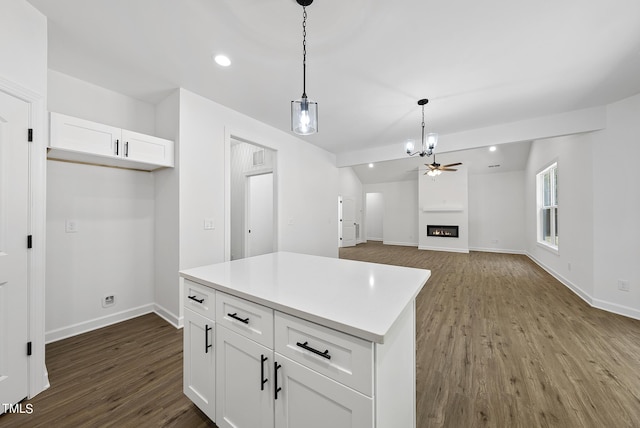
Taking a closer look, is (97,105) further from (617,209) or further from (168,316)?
(617,209)

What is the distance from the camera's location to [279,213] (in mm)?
4125

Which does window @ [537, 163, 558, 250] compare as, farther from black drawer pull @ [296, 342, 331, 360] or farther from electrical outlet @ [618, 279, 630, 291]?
black drawer pull @ [296, 342, 331, 360]

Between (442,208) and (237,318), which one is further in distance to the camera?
(442,208)

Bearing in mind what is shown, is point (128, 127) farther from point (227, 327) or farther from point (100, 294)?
point (227, 327)

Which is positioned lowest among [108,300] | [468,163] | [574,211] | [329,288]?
[108,300]

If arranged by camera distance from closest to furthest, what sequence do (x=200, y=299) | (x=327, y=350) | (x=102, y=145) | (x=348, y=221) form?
(x=327, y=350) < (x=200, y=299) < (x=102, y=145) < (x=348, y=221)

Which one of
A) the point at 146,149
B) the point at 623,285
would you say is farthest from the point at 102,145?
the point at 623,285

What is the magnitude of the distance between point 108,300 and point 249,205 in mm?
2850

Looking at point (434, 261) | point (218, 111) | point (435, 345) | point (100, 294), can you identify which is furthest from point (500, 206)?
point (100, 294)

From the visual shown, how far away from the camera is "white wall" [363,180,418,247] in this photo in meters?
9.17

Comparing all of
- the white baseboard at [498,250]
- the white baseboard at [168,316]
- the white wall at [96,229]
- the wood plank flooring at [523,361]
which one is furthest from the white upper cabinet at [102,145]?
the white baseboard at [498,250]

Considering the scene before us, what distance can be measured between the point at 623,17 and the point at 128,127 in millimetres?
4647

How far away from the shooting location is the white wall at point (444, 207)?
7.69 meters

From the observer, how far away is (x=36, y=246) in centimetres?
163
